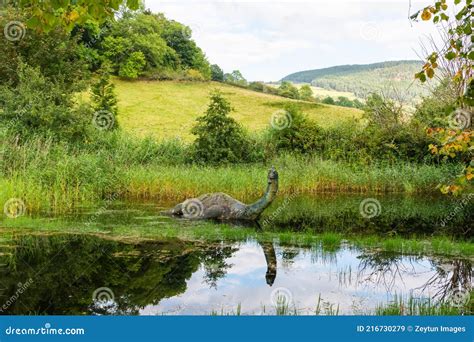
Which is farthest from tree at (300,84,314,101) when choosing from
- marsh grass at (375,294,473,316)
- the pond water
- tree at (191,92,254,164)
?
→ marsh grass at (375,294,473,316)

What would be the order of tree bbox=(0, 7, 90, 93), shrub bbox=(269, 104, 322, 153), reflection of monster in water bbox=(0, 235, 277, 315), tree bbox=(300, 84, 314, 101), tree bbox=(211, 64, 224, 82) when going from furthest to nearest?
tree bbox=(211, 64, 224, 82)
tree bbox=(300, 84, 314, 101)
tree bbox=(0, 7, 90, 93)
shrub bbox=(269, 104, 322, 153)
reflection of monster in water bbox=(0, 235, 277, 315)

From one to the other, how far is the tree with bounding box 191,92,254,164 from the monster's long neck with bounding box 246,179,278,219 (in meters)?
8.78

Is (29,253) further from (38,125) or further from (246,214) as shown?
(38,125)

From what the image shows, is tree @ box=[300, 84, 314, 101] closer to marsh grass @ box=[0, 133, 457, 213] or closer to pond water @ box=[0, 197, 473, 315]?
marsh grass @ box=[0, 133, 457, 213]


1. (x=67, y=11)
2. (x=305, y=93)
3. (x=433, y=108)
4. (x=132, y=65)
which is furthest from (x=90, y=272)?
(x=305, y=93)

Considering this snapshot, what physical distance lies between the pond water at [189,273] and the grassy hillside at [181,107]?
2305 cm

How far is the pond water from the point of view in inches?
234

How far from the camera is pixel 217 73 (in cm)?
5903

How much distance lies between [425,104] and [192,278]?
17914mm

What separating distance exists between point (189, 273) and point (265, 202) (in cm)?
522

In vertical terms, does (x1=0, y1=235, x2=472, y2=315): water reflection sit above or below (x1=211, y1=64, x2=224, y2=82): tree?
below

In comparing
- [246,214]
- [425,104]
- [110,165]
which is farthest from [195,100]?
[246,214]

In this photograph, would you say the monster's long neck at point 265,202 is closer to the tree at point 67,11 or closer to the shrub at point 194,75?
the tree at point 67,11

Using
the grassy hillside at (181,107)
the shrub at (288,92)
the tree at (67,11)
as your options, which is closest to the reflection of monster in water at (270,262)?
the tree at (67,11)
